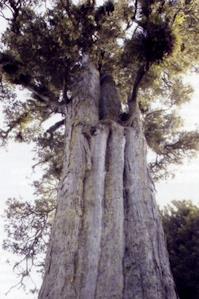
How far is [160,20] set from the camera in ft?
30.6

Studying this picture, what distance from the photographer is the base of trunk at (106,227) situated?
20.3 feet

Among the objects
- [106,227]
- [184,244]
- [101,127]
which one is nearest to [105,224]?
[106,227]

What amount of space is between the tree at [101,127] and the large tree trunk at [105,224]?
2 cm

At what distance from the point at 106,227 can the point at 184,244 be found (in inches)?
215

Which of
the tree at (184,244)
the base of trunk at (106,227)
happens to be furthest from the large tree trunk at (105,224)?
the tree at (184,244)

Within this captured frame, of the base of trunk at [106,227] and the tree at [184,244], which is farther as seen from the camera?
the tree at [184,244]

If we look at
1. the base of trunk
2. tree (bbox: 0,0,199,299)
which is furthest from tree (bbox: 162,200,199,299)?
the base of trunk

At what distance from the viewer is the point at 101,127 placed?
903cm

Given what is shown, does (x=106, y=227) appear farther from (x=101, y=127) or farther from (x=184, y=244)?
(x=184, y=244)

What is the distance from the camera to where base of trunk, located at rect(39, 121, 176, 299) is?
6176 mm

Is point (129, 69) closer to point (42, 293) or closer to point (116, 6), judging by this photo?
point (116, 6)

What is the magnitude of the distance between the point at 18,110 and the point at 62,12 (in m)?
4.10

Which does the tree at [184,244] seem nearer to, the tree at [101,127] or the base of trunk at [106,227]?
the tree at [101,127]

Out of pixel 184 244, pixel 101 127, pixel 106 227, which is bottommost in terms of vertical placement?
pixel 106 227
